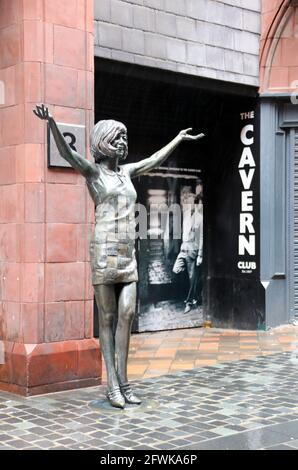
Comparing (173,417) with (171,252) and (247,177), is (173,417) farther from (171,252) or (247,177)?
(247,177)

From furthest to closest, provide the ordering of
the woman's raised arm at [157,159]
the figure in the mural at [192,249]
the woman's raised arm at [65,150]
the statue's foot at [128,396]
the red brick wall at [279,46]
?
the figure in the mural at [192,249], the red brick wall at [279,46], the woman's raised arm at [157,159], the statue's foot at [128,396], the woman's raised arm at [65,150]

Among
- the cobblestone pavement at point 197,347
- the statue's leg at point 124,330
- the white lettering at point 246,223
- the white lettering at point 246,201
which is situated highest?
the white lettering at point 246,201

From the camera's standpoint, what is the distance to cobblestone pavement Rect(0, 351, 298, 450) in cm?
475

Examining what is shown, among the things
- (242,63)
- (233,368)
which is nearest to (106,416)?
(233,368)

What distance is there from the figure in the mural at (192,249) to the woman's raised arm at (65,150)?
5012 mm

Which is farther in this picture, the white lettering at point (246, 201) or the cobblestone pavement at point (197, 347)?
the white lettering at point (246, 201)

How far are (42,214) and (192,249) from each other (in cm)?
468

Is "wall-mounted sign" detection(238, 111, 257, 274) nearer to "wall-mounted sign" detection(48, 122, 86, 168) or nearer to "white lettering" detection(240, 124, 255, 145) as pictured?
"white lettering" detection(240, 124, 255, 145)

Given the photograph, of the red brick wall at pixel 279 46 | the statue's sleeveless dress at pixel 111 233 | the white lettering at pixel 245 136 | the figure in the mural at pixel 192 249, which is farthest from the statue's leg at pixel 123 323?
the red brick wall at pixel 279 46

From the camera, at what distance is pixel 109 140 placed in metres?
5.68

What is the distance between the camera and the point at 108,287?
5742 millimetres

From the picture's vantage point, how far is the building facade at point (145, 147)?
20.8 ft

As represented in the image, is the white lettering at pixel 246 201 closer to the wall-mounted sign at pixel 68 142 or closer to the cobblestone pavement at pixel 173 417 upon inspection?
the cobblestone pavement at pixel 173 417

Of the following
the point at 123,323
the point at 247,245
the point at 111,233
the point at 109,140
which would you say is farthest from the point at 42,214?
the point at 247,245
